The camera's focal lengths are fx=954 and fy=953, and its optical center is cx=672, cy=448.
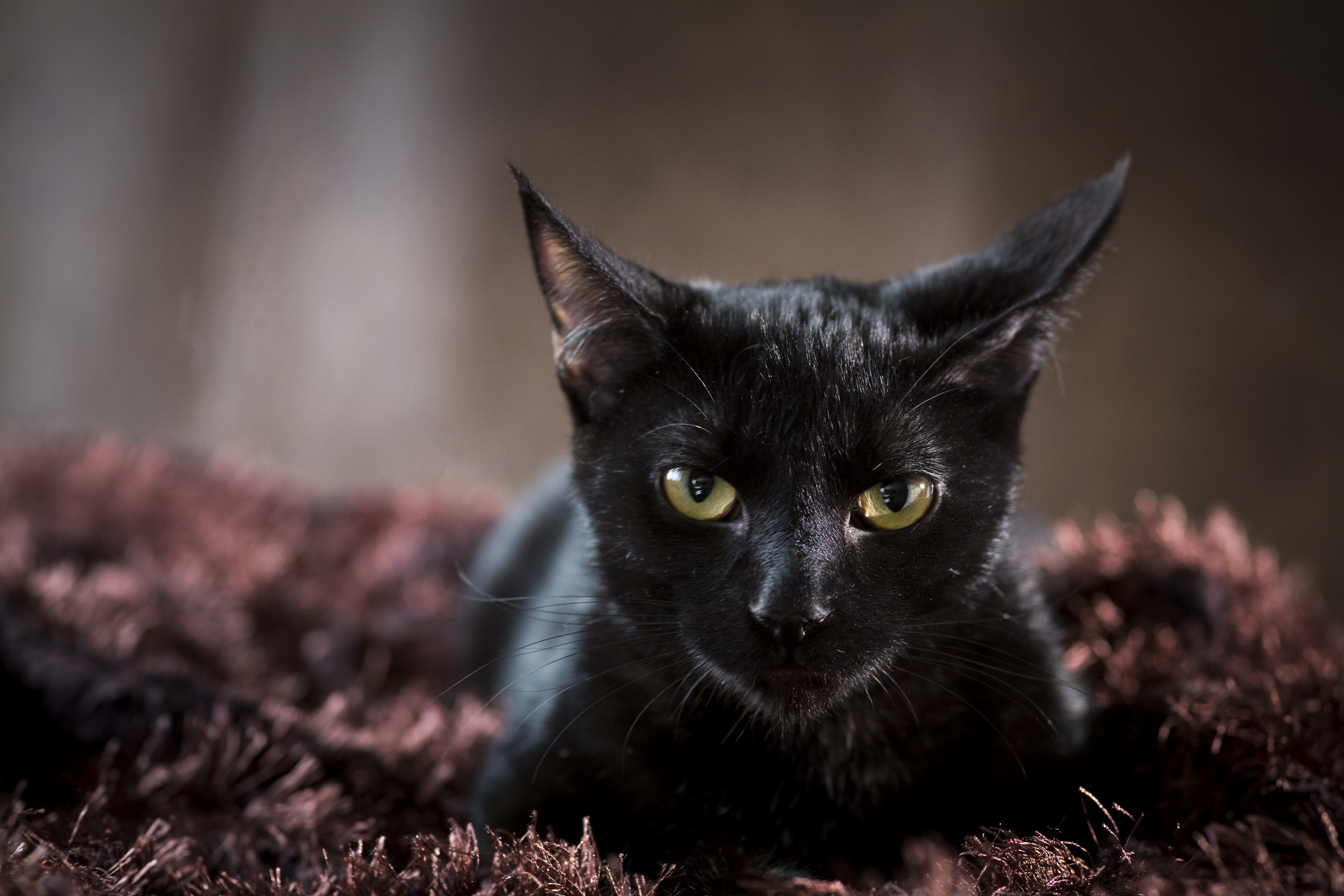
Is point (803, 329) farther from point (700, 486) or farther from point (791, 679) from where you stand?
point (791, 679)

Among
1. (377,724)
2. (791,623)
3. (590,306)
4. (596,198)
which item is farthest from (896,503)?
(596,198)

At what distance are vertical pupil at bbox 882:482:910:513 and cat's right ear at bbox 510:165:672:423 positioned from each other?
7.0 inches

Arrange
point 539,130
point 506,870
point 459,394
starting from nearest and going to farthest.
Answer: point 506,870
point 539,130
point 459,394

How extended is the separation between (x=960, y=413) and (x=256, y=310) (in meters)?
1.46

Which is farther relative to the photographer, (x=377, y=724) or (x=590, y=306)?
(x=377, y=724)

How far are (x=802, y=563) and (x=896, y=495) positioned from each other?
0.30ft

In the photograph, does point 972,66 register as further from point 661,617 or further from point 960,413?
point 661,617

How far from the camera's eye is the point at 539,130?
1.69 meters

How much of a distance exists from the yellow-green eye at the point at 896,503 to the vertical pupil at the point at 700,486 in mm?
96

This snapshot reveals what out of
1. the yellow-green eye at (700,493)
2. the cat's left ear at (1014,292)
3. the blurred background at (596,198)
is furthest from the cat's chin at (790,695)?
the blurred background at (596,198)

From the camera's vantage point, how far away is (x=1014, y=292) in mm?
653

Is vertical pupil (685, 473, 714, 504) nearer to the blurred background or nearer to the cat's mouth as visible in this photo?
the cat's mouth

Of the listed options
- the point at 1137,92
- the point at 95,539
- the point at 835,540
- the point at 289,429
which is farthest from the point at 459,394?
the point at 835,540

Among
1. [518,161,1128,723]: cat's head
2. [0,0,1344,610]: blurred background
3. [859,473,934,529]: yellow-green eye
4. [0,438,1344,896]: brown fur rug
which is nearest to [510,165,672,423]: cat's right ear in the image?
[518,161,1128,723]: cat's head
